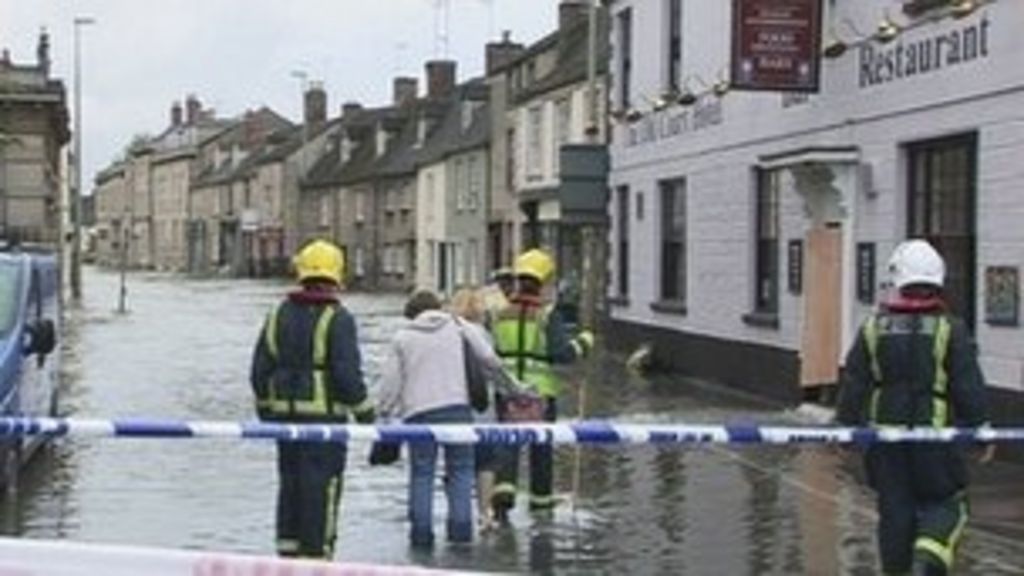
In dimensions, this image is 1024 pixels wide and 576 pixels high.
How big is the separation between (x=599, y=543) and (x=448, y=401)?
1378mm

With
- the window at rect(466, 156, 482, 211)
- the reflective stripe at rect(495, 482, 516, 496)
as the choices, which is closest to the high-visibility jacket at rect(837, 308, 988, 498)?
the reflective stripe at rect(495, 482, 516, 496)

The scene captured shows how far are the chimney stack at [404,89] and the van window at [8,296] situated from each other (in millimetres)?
76564

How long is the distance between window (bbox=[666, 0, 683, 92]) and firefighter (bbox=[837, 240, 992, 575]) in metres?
18.4

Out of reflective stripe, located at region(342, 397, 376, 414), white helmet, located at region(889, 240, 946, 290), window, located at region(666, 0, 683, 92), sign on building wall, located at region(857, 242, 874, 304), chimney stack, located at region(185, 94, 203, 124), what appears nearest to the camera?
white helmet, located at region(889, 240, 946, 290)

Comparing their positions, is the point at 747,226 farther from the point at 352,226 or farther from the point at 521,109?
the point at 352,226

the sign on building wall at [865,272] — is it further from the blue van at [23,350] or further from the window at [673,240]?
the blue van at [23,350]

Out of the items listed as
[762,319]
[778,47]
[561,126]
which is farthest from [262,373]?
[561,126]

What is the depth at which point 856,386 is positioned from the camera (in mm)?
8922

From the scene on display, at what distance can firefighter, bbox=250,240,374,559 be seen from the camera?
9852mm

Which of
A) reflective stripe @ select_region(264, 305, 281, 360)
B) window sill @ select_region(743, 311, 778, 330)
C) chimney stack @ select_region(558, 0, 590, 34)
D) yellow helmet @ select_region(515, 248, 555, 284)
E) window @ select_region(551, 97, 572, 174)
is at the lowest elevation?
window sill @ select_region(743, 311, 778, 330)

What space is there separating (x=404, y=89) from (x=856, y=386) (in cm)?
8577

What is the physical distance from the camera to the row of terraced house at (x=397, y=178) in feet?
162

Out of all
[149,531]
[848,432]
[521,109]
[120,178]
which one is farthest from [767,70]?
[120,178]

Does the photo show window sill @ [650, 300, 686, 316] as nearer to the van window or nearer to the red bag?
the van window
